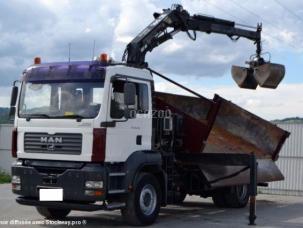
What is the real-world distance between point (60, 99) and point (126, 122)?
133 centimetres

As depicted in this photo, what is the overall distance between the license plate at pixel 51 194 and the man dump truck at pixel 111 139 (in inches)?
0.7

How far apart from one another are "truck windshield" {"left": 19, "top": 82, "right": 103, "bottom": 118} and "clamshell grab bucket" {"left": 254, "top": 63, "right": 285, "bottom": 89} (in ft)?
19.8

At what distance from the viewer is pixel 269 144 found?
15.6 m

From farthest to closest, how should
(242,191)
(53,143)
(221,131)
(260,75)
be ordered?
(242,191) → (260,75) → (221,131) → (53,143)

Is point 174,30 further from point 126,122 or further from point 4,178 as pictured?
point 4,178

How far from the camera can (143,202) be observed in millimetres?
11812

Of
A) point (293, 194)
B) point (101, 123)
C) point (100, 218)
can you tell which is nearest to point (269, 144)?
point (100, 218)

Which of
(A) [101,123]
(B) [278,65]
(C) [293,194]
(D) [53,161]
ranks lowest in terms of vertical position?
(C) [293,194]

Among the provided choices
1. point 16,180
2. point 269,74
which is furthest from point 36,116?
point 269,74

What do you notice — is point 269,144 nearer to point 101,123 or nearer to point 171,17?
point 171,17

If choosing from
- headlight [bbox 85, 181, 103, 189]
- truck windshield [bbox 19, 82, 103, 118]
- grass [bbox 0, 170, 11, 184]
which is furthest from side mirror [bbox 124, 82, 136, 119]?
grass [bbox 0, 170, 11, 184]

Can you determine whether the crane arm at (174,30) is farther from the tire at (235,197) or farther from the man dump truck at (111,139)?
the tire at (235,197)

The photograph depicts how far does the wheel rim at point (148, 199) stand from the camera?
11.8 m

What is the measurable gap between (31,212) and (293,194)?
1236 centimetres
